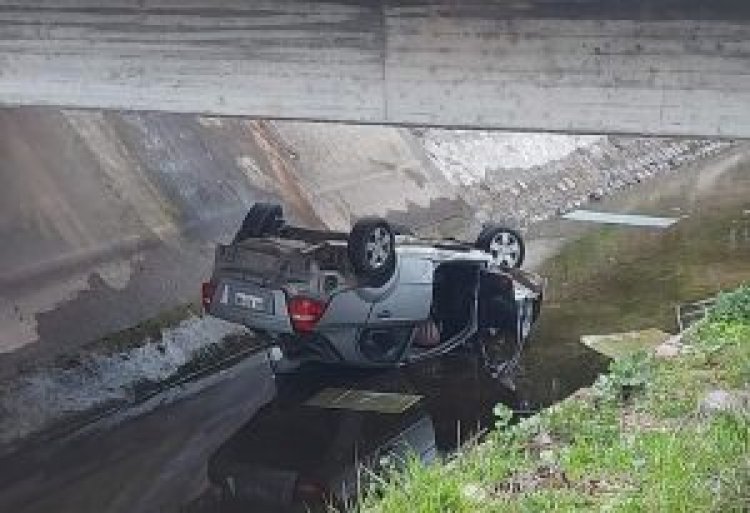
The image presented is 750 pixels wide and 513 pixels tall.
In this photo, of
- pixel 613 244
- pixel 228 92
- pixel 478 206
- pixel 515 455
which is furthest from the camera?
pixel 478 206

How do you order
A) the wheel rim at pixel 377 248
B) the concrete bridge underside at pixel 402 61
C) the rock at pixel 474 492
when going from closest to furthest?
the rock at pixel 474 492, the concrete bridge underside at pixel 402 61, the wheel rim at pixel 377 248

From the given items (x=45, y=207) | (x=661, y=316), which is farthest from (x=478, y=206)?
(x=45, y=207)

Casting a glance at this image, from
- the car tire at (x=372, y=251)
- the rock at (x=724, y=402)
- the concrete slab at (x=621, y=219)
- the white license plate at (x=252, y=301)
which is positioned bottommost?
the concrete slab at (x=621, y=219)

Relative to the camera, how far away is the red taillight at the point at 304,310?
1352cm

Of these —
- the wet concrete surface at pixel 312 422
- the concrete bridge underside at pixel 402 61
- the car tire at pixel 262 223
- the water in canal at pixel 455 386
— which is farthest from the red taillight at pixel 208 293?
the concrete bridge underside at pixel 402 61

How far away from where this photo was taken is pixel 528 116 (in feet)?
32.7

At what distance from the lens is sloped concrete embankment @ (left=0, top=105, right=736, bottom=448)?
49.2ft

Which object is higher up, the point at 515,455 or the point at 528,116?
the point at 528,116

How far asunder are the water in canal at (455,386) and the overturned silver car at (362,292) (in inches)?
16.3

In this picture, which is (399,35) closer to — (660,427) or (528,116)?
(528,116)

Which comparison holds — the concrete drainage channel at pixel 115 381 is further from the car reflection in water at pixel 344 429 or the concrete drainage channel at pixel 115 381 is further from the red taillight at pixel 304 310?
the red taillight at pixel 304 310

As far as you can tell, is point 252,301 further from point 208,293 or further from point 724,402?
point 724,402

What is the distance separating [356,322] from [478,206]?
1106cm

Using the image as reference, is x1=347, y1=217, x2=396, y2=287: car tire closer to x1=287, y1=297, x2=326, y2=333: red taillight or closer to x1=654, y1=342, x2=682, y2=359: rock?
x1=287, y1=297, x2=326, y2=333: red taillight
